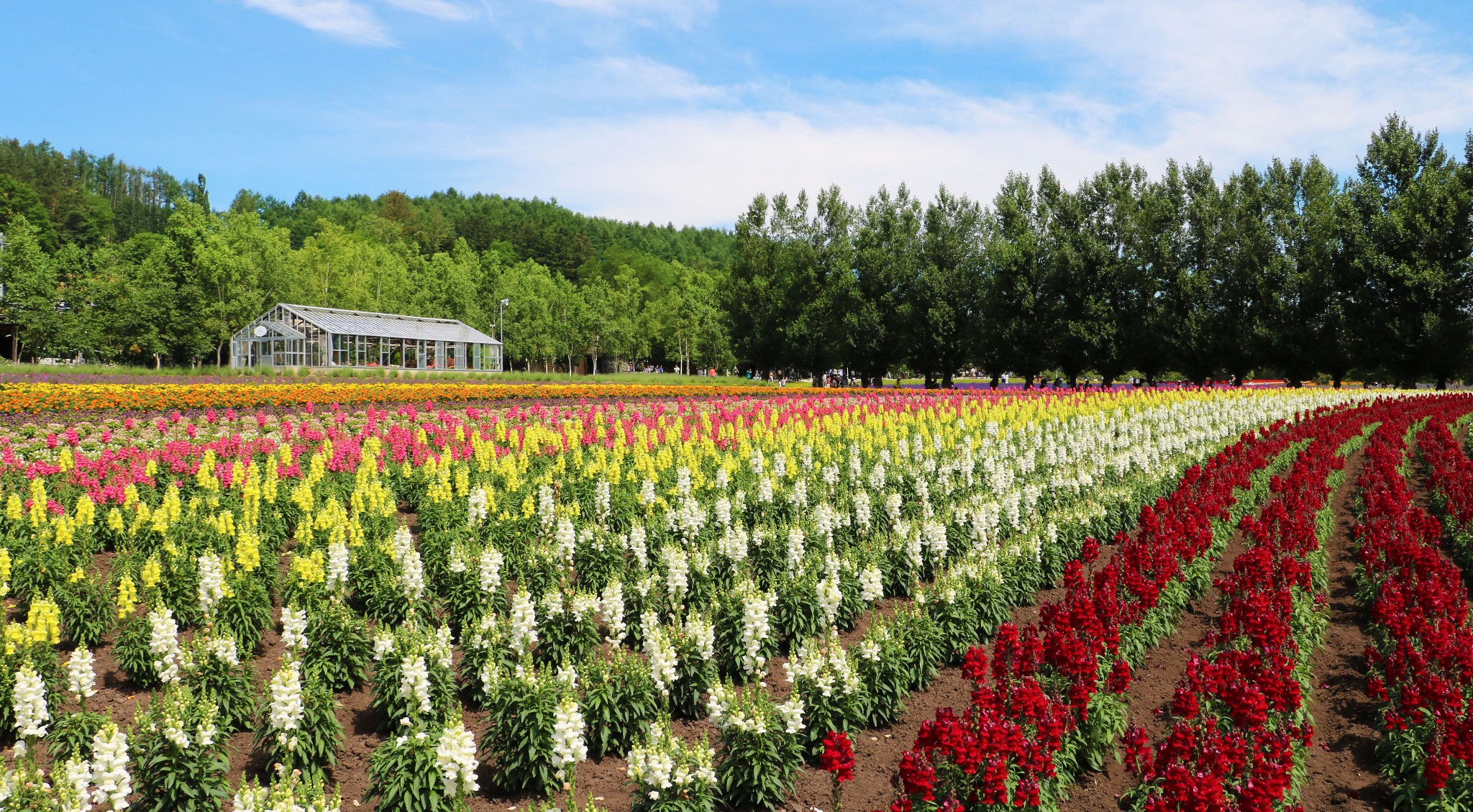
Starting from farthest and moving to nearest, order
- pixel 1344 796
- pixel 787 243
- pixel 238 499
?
pixel 787 243 < pixel 238 499 < pixel 1344 796

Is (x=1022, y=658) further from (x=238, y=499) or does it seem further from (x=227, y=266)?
(x=227, y=266)

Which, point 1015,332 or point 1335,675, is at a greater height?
point 1015,332

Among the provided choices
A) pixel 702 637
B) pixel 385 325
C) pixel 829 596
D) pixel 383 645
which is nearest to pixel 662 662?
pixel 702 637

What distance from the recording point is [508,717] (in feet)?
19.8

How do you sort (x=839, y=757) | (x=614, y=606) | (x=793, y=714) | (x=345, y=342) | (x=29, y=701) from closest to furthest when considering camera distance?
(x=839, y=757) < (x=29, y=701) < (x=793, y=714) < (x=614, y=606) < (x=345, y=342)

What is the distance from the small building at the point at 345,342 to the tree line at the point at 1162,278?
24.0 metres

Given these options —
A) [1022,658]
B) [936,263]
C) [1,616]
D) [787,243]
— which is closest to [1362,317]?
[936,263]

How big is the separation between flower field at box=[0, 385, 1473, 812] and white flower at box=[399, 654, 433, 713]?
0.03 meters

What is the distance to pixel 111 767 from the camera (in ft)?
15.6

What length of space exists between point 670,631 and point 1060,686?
10.2ft

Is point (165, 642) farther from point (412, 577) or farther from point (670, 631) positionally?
point (670, 631)

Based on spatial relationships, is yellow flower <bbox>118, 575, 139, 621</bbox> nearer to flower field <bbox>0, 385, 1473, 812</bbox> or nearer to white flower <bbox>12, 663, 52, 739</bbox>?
flower field <bbox>0, 385, 1473, 812</bbox>

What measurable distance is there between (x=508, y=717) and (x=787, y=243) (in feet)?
194

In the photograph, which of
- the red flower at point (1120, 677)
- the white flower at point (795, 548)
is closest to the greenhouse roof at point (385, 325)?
the white flower at point (795, 548)
